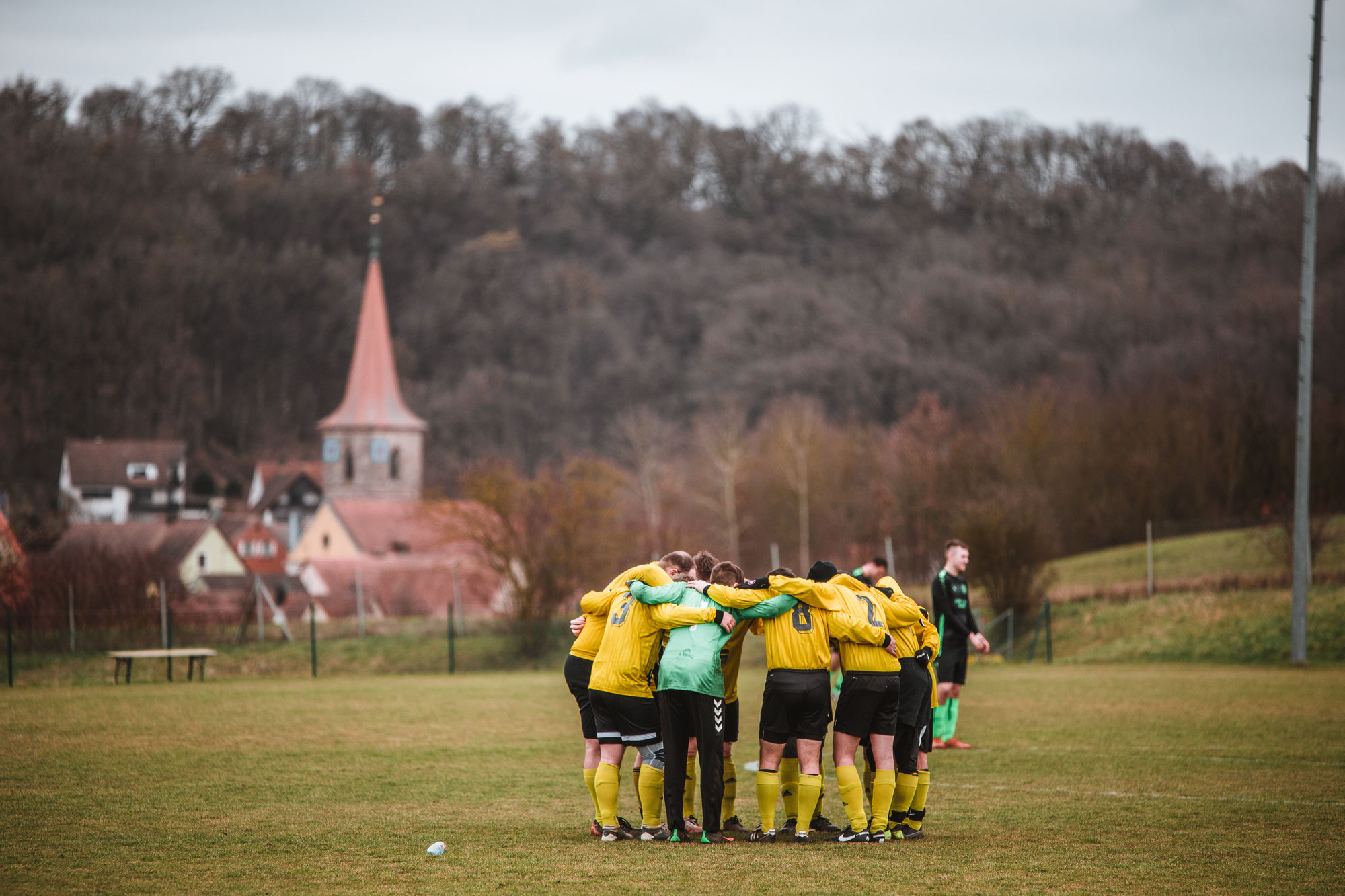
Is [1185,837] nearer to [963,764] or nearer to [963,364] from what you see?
[963,764]

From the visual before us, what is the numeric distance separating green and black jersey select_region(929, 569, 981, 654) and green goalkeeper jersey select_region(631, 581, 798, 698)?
4.63m

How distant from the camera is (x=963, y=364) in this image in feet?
256

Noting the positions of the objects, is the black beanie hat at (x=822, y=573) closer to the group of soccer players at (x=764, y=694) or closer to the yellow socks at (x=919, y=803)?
the group of soccer players at (x=764, y=694)

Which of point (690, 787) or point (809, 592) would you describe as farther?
point (690, 787)

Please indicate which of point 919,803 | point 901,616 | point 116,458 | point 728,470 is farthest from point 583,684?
point 116,458

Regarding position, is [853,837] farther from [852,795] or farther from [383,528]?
[383,528]

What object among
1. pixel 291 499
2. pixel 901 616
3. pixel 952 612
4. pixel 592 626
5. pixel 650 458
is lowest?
pixel 291 499

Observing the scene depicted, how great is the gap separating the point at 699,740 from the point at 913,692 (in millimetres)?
1773

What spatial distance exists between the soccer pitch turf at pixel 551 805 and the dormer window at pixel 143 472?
75855 millimetres

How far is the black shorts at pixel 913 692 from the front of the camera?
9.54 metres

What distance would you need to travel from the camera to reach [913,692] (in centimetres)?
966

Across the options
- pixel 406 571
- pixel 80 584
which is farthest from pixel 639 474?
pixel 80 584

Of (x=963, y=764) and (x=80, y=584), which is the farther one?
(x=80, y=584)

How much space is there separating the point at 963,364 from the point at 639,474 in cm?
2083
